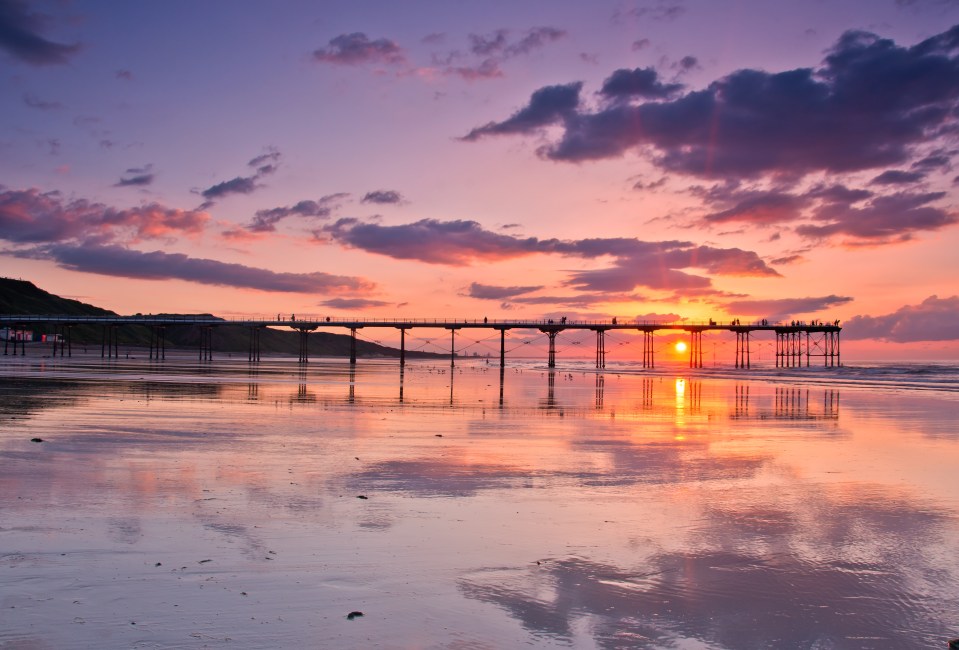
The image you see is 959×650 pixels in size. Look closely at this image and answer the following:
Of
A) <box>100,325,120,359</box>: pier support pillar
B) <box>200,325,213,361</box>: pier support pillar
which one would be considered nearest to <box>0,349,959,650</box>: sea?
<box>100,325,120,359</box>: pier support pillar

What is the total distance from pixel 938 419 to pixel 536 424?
12.5m

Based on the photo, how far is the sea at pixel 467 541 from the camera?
4.70 meters

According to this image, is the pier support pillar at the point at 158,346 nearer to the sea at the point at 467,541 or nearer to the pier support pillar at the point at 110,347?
the pier support pillar at the point at 110,347

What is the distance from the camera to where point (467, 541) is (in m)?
6.78

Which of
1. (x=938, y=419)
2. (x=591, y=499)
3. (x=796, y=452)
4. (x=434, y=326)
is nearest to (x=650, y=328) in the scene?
(x=434, y=326)

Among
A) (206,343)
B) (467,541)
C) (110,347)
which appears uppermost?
(206,343)

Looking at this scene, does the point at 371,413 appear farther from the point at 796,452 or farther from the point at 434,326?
the point at 434,326

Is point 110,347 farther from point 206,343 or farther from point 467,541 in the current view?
point 467,541

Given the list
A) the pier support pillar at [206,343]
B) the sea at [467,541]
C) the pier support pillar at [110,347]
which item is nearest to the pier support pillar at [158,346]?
the pier support pillar at [110,347]

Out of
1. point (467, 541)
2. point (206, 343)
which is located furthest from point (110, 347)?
point (467, 541)

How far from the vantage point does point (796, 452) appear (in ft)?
44.0

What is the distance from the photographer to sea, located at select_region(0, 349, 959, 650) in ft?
15.4

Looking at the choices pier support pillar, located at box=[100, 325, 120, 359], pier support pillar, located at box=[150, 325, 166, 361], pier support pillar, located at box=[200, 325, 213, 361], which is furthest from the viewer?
pier support pillar, located at box=[200, 325, 213, 361]

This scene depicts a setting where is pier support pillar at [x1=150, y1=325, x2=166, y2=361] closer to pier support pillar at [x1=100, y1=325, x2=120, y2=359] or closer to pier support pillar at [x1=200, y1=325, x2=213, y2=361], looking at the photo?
pier support pillar at [x1=100, y1=325, x2=120, y2=359]
